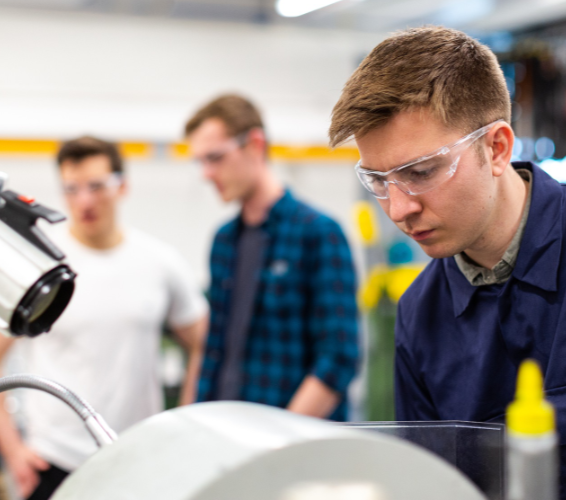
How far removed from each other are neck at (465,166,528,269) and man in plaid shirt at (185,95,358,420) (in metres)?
1.00

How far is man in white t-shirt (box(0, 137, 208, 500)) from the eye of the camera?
84.3 inches

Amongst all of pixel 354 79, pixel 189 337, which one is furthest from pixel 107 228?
pixel 354 79

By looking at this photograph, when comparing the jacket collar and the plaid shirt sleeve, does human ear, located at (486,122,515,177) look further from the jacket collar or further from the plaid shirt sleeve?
the plaid shirt sleeve

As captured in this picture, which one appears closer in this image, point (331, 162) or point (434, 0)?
point (434, 0)

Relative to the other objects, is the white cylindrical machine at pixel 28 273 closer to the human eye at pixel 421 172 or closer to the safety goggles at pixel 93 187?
the human eye at pixel 421 172

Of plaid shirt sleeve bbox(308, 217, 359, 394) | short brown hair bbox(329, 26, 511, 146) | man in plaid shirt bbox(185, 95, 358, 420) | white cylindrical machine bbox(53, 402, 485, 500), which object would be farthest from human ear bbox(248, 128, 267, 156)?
white cylindrical machine bbox(53, 402, 485, 500)

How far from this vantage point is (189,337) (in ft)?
8.49

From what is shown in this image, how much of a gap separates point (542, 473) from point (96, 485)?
40cm

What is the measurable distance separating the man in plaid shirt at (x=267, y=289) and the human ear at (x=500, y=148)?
1.05m

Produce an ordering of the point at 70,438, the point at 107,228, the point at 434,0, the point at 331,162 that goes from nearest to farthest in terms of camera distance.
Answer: the point at 70,438 < the point at 107,228 < the point at 434,0 < the point at 331,162

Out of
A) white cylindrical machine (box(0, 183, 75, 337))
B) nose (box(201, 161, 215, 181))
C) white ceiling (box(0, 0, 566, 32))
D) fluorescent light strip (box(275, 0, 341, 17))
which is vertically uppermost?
white ceiling (box(0, 0, 566, 32))

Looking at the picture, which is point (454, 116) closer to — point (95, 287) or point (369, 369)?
point (95, 287)

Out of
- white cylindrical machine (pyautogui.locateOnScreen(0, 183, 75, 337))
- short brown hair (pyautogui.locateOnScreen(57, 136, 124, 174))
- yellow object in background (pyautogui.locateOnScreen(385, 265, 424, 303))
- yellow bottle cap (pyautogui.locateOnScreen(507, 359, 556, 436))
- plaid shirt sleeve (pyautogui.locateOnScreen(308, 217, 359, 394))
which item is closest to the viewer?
yellow bottle cap (pyautogui.locateOnScreen(507, 359, 556, 436))

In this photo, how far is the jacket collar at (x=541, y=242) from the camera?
1.02m
